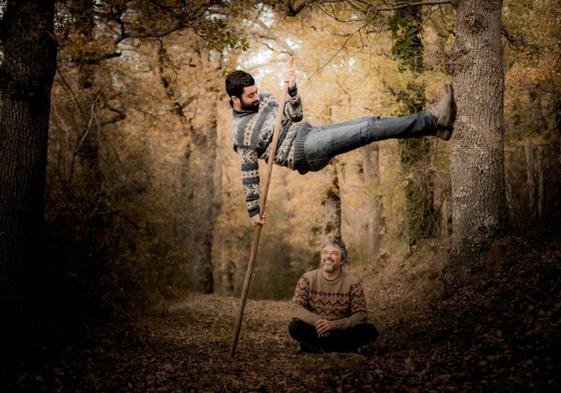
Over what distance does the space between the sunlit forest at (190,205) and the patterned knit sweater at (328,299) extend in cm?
48

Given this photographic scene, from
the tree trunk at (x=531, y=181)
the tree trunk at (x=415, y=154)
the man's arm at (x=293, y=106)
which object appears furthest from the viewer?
the tree trunk at (x=415, y=154)

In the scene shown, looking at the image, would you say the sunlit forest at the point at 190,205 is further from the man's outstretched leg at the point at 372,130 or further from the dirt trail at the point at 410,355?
the man's outstretched leg at the point at 372,130

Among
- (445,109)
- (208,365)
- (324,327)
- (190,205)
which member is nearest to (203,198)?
(190,205)

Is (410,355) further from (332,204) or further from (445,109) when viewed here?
(332,204)

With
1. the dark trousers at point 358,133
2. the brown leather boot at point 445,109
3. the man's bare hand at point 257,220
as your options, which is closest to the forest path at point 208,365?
the man's bare hand at point 257,220

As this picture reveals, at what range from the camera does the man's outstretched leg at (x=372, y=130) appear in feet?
15.1

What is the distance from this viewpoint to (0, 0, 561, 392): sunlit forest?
421 cm

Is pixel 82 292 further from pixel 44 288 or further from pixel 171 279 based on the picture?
pixel 171 279

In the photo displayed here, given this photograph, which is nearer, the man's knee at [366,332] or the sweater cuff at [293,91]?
the man's knee at [366,332]

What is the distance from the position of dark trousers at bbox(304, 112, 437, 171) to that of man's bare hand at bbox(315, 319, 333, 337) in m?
1.64

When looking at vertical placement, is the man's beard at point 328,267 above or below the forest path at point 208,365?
above

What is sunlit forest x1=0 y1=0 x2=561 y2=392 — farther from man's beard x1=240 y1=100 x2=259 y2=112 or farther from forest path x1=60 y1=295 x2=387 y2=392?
man's beard x1=240 y1=100 x2=259 y2=112

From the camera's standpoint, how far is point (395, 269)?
1165 cm

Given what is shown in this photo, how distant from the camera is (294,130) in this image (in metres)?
5.20
